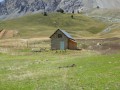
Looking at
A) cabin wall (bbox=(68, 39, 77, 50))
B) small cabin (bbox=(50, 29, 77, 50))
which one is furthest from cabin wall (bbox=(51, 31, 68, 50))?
cabin wall (bbox=(68, 39, 77, 50))

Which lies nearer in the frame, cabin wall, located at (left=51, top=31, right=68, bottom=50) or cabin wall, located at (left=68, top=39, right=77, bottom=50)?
cabin wall, located at (left=68, top=39, right=77, bottom=50)

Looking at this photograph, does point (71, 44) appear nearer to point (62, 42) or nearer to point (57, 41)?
point (62, 42)

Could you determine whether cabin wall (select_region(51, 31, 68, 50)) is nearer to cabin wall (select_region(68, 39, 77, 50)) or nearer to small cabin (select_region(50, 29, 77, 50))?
small cabin (select_region(50, 29, 77, 50))

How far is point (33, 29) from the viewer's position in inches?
7820

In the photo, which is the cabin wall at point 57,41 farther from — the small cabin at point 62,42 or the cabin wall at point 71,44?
the cabin wall at point 71,44

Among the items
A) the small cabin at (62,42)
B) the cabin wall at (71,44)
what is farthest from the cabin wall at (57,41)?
the cabin wall at (71,44)

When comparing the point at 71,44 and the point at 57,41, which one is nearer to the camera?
the point at 57,41

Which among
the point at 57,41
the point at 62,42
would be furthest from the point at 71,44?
the point at 57,41

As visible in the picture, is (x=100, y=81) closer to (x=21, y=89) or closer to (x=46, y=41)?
(x=21, y=89)

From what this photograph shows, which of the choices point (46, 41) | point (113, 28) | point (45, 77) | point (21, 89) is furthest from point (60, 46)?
point (113, 28)

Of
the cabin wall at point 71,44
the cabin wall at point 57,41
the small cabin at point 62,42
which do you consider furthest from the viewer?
the cabin wall at point 57,41

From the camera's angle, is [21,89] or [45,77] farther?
[45,77]

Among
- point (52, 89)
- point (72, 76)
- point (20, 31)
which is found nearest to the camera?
point (52, 89)

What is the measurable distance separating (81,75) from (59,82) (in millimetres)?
4323
